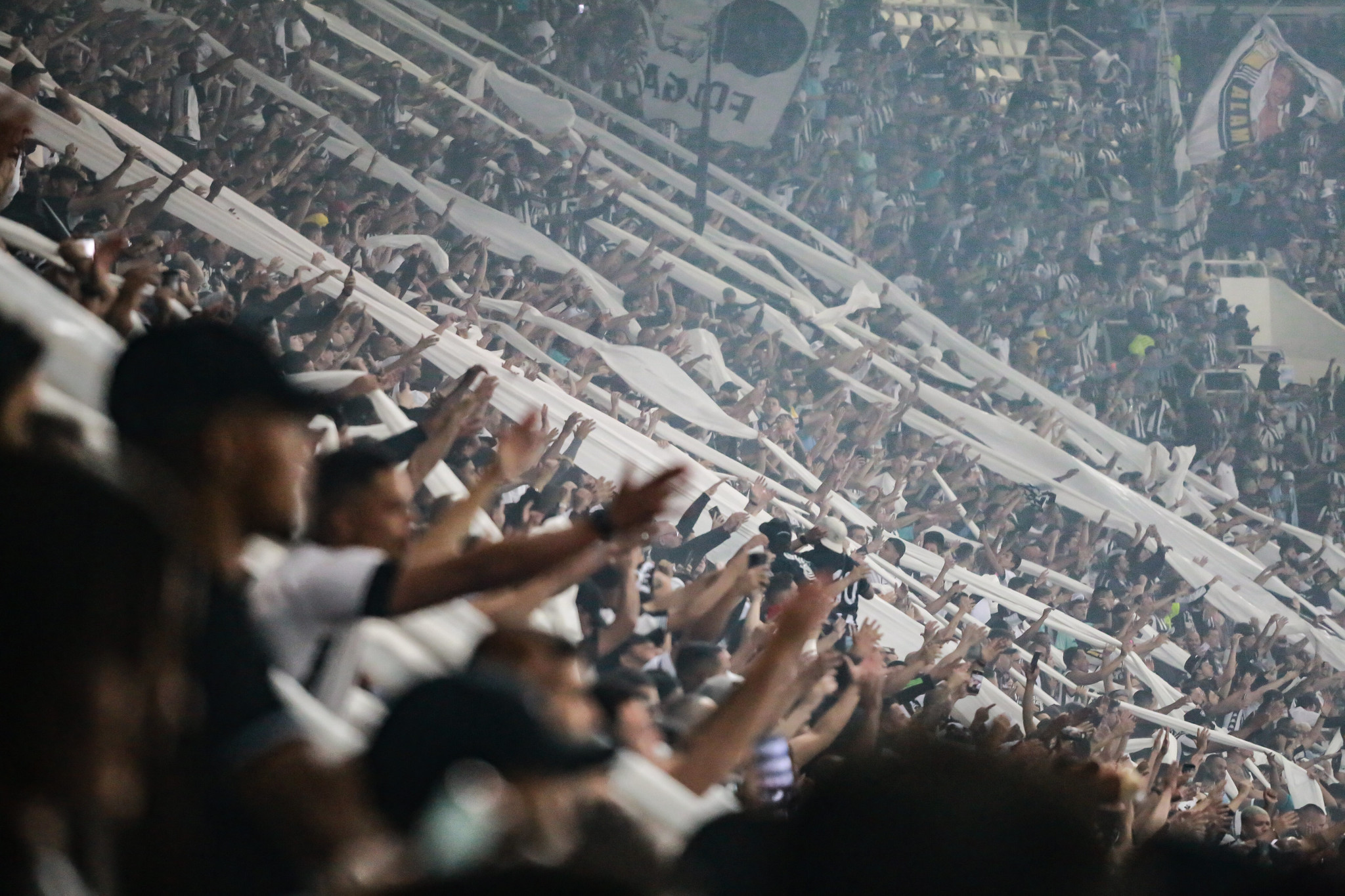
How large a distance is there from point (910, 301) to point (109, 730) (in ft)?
39.7

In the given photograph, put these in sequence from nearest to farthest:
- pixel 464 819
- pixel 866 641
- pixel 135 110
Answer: pixel 464 819, pixel 866 641, pixel 135 110

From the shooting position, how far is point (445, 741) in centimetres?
123

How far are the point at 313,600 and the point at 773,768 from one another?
112cm

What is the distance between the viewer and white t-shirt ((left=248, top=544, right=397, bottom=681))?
5.69 ft

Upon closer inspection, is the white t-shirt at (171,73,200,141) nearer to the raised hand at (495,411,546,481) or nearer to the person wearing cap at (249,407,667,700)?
the raised hand at (495,411,546,481)

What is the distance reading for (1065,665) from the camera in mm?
8469

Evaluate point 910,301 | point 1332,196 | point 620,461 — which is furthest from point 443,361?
point 1332,196

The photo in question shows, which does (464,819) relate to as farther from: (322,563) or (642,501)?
(642,501)

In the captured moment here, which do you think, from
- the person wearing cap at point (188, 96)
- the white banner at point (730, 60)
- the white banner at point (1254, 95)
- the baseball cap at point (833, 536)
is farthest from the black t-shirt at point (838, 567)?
the white banner at point (1254, 95)

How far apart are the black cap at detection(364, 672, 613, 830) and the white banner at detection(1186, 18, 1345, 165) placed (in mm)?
16093

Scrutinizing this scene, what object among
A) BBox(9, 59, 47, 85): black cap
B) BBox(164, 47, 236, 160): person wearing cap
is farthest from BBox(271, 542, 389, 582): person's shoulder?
BBox(164, 47, 236, 160): person wearing cap

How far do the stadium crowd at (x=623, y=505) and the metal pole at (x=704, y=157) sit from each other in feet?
1.25

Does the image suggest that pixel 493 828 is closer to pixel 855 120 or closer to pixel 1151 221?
pixel 855 120

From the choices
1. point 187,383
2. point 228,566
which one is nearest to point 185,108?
point 187,383
